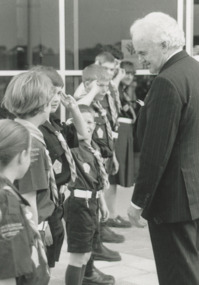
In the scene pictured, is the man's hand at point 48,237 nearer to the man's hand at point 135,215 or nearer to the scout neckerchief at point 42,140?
the scout neckerchief at point 42,140

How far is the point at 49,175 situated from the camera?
3973 millimetres

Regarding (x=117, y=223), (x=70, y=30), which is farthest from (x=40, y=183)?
(x=70, y=30)

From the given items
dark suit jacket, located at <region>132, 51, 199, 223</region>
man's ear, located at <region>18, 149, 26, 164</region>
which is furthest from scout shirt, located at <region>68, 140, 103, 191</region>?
man's ear, located at <region>18, 149, 26, 164</region>

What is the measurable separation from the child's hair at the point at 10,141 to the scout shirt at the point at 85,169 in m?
1.79

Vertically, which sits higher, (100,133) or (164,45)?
(164,45)

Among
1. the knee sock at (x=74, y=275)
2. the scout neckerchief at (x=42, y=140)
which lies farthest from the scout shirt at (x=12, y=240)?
the knee sock at (x=74, y=275)

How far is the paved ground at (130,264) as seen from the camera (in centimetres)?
573

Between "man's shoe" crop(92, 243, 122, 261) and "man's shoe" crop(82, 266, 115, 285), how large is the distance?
1.98 ft

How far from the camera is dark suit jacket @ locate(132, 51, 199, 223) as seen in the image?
13.1ft

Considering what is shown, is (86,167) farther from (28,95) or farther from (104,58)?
(104,58)

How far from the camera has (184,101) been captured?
3994mm

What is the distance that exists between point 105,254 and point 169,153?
2.51 m

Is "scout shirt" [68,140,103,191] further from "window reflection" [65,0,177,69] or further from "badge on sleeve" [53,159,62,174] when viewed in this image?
"window reflection" [65,0,177,69]

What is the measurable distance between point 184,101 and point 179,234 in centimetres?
79
